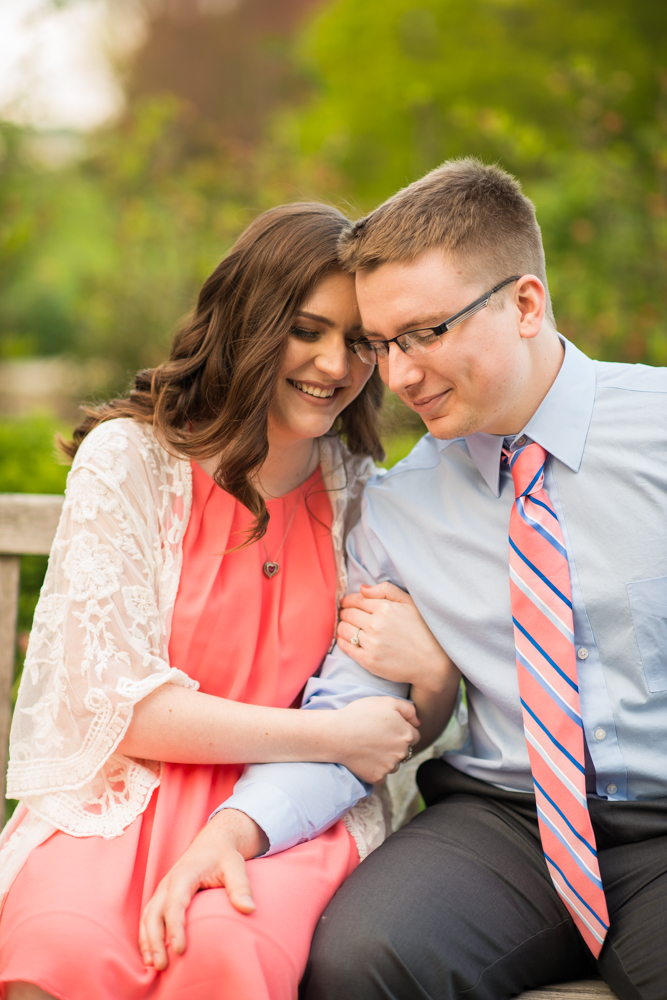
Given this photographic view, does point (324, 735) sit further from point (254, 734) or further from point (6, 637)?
point (6, 637)

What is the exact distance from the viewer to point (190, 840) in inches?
76.0

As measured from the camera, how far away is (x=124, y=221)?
28.9 feet

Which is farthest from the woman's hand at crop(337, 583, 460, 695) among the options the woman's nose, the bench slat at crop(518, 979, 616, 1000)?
the bench slat at crop(518, 979, 616, 1000)

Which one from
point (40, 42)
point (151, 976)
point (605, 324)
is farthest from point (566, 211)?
point (151, 976)

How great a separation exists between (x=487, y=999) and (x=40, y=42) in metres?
6.04

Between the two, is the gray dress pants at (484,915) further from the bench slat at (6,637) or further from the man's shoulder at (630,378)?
the bench slat at (6,637)

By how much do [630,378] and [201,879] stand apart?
1510mm

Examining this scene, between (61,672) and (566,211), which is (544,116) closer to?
(566,211)

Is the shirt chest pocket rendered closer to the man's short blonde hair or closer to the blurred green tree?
the man's short blonde hair

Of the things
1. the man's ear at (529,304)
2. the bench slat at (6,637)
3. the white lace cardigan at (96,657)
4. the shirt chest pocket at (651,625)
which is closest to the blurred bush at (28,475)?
the bench slat at (6,637)

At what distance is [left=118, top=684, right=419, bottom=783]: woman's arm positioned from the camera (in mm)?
1931

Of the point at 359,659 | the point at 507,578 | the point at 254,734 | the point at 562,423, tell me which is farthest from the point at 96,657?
the point at 562,423

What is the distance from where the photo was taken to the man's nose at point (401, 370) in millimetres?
1985

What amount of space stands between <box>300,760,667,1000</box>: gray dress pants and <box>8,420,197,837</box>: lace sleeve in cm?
55
